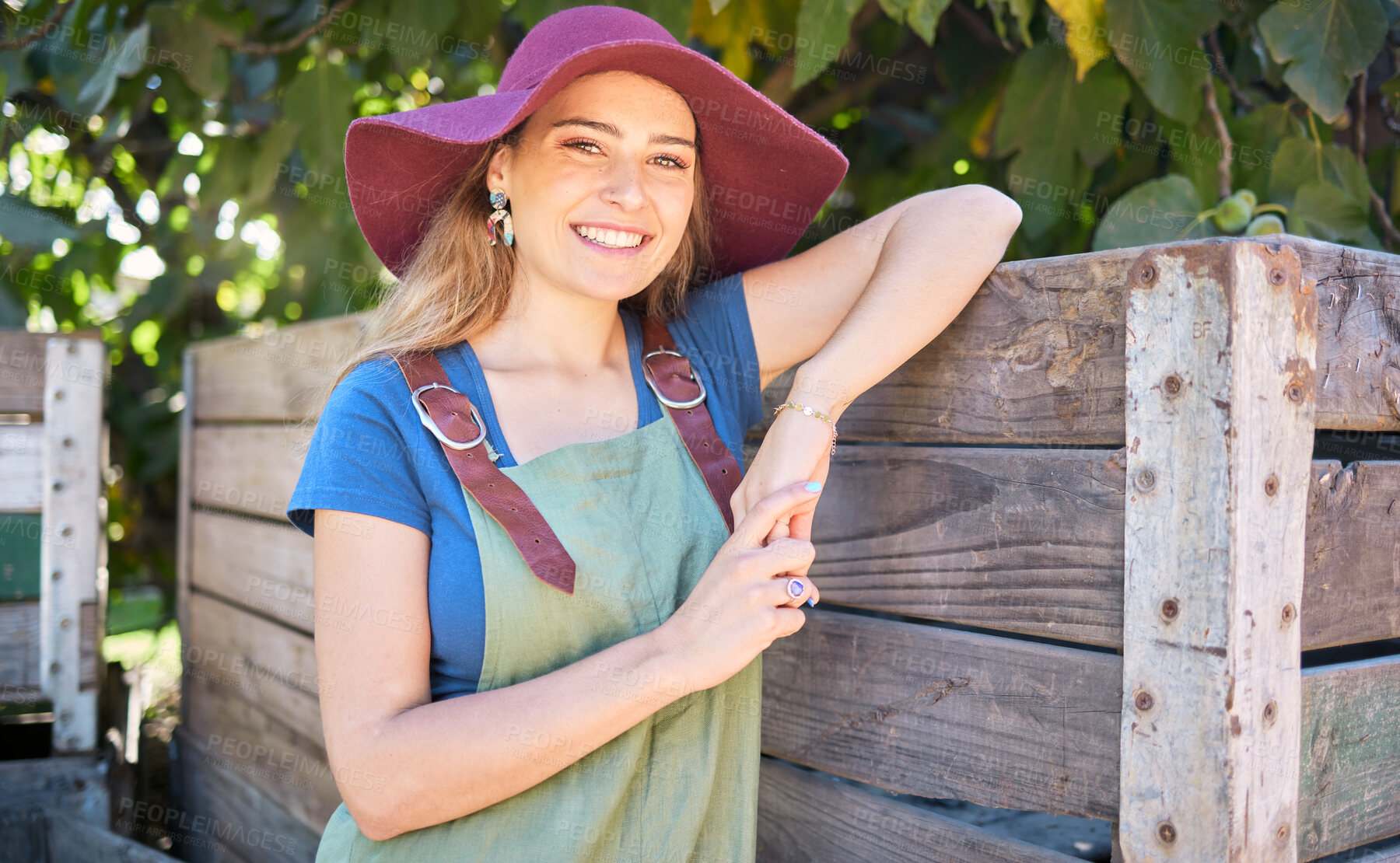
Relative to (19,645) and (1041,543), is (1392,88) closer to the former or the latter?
(1041,543)

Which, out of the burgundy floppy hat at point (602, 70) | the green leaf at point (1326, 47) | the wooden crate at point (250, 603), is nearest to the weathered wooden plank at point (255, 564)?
the wooden crate at point (250, 603)

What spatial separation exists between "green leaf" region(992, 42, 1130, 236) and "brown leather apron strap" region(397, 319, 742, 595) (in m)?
0.97

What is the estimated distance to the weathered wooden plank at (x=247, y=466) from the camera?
8.64 ft

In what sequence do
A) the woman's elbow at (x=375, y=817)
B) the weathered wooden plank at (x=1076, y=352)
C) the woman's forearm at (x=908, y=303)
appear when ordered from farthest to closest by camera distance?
1. the woman's forearm at (x=908, y=303)
2. the woman's elbow at (x=375, y=817)
3. the weathered wooden plank at (x=1076, y=352)

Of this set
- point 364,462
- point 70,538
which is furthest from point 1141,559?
point 70,538

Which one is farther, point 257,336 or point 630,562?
point 257,336

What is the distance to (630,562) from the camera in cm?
137

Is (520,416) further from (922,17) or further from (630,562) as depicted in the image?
(922,17)

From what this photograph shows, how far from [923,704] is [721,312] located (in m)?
0.69

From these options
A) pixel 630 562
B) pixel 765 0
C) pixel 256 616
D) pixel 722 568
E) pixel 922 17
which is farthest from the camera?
pixel 256 616

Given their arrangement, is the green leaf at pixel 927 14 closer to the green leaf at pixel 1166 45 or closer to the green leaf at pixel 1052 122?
the green leaf at pixel 1166 45

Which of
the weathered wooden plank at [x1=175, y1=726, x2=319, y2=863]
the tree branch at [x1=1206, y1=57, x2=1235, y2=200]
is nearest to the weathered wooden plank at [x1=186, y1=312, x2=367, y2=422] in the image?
the weathered wooden plank at [x1=175, y1=726, x2=319, y2=863]

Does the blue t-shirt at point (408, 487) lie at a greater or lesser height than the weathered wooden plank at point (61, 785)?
greater

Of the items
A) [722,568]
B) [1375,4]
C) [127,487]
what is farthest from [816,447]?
[127,487]
